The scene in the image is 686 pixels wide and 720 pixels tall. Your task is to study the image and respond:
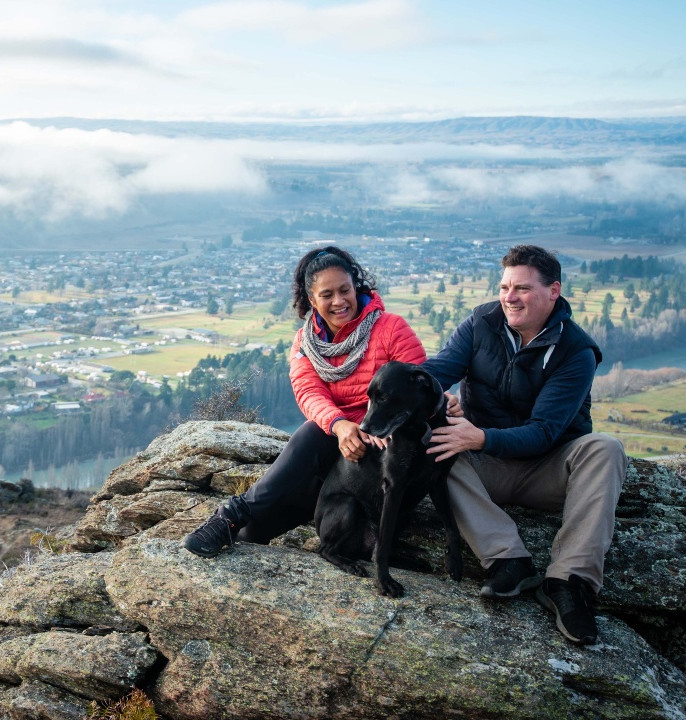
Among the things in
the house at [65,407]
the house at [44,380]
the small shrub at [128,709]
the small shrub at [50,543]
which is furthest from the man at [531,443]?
the house at [44,380]

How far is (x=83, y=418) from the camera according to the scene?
53250mm

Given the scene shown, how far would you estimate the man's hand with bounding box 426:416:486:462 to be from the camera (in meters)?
4.98

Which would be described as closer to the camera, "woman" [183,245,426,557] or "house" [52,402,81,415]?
A: "woman" [183,245,426,557]

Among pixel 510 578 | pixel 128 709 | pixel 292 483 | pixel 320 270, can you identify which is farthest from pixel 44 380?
pixel 510 578

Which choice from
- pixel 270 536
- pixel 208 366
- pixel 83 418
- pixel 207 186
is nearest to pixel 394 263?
pixel 208 366

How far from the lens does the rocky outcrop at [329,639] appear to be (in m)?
4.49

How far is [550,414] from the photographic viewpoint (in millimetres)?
5344

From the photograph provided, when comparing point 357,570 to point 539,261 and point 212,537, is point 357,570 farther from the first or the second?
point 539,261

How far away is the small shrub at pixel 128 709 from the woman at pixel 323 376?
1.06 meters

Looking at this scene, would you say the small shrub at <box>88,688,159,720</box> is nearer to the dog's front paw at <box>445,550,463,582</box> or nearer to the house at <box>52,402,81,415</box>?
the dog's front paw at <box>445,550,463,582</box>

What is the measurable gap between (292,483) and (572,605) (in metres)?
2.22

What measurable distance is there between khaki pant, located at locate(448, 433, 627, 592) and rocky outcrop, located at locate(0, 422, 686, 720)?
0.40m

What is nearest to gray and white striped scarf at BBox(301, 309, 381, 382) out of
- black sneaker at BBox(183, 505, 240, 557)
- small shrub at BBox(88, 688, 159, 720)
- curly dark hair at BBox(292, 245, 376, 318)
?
curly dark hair at BBox(292, 245, 376, 318)

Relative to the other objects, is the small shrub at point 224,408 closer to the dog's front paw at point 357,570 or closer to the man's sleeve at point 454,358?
the man's sleeve at point 454,358
